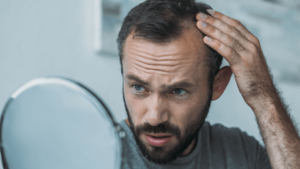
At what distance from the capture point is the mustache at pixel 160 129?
973 millimetres

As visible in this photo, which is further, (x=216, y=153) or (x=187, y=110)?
(x=216, y=153)

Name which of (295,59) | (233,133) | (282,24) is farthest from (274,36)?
(233,133)

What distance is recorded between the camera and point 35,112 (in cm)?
54

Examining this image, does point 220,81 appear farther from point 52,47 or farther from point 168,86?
point 52,47

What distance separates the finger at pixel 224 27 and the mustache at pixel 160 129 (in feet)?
1.37

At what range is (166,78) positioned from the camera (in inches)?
38.0

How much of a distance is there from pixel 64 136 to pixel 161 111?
481 millimetres

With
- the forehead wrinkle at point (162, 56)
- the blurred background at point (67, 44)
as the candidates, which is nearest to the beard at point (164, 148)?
the forehead wrinkle at point (162, 56)

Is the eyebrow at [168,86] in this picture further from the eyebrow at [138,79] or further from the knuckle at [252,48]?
the knuckle at [252,48]

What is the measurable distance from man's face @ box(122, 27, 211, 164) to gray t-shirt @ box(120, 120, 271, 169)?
0.08 m

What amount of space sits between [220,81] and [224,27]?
289 millimetres

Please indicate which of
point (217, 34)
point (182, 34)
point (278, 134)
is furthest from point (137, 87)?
point (278, 134)

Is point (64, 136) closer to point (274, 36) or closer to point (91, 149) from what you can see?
point (91, 149)

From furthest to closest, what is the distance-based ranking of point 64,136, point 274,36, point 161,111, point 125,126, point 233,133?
point 274,36, point 233,133, point 125,126, point 161,111, point 64,136
